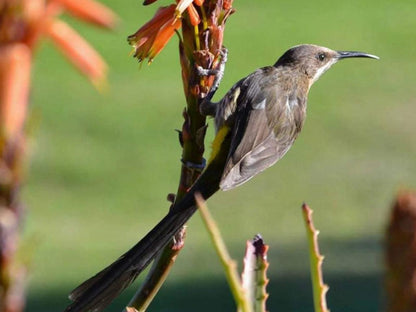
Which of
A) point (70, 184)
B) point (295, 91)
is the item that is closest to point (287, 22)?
point (70, 184)

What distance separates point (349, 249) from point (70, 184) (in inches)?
139

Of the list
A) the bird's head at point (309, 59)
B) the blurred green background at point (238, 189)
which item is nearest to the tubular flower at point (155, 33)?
the bird's head at point (309, 59)

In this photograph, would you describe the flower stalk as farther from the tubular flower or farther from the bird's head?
the bird's head

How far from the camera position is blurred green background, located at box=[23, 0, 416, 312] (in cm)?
1355

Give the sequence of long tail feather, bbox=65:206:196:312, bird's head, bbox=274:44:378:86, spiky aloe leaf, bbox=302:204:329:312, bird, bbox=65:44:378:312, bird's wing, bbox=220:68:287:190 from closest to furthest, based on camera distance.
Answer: spiky aloe leaf, bbox=302:204:329:312
long tail feather, bbox=65:206:196:312
bird, bbox=65:44:378:312
bird's wing, bbox=220:68:287:190
bird's head, bbox=274:44:378:86

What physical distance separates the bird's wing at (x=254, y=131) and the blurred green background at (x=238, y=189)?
7.60 m

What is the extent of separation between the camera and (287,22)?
68.2ft

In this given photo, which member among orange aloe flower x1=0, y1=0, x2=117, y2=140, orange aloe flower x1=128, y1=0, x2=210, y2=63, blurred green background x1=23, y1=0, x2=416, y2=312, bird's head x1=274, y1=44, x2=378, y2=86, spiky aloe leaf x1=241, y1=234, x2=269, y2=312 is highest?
blurred green background x1=23, y1=0, x2=416, y2=312

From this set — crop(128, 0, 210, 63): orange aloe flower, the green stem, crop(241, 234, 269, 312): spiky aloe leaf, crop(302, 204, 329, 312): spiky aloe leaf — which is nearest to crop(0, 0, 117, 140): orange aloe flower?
the green stem

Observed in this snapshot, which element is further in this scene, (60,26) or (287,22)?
(287,22)

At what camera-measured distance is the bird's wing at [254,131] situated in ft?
9.98

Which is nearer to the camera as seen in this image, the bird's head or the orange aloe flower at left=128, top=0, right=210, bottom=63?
the orange aloe flower at left=128, top=0, right=210, bottom=63

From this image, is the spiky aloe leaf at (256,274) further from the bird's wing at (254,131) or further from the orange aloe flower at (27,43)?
the bird's wing at (254,131)

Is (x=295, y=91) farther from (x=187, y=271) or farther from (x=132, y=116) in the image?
(x=132, y=116)
